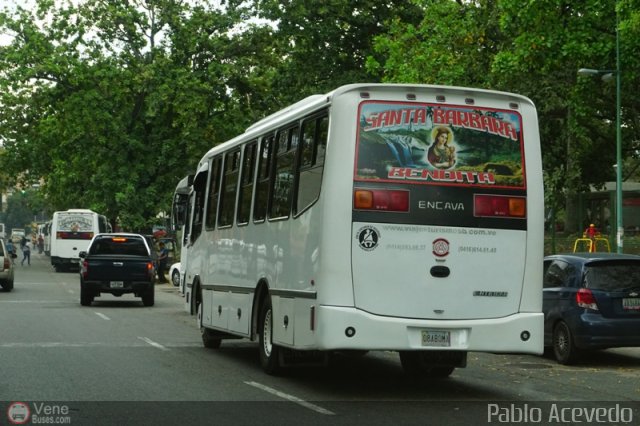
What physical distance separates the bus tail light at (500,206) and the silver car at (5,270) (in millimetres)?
25816

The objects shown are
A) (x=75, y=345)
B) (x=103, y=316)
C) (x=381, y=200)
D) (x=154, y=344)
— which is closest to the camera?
(x=381, y=200)

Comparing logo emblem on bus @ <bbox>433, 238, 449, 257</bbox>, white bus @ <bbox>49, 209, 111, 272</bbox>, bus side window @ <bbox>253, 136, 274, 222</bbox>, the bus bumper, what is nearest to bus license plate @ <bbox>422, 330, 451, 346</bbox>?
the bus bumper

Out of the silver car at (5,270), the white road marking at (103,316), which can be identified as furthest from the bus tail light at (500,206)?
the silver car at (5,270)

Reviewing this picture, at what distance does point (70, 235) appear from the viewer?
59.9m

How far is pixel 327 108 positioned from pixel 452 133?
132 centimetres

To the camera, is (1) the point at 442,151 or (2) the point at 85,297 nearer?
(1) the point at 442,151

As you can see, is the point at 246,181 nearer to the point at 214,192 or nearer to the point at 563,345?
the point at 214,192

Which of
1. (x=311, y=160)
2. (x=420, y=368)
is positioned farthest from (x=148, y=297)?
(x=311, y=160)

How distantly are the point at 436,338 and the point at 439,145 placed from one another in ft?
6.46

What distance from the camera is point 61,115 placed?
5188 centimetres

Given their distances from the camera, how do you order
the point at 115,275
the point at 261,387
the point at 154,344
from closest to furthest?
the point at 261,387 → the point at 154,344 → the point at 115,275

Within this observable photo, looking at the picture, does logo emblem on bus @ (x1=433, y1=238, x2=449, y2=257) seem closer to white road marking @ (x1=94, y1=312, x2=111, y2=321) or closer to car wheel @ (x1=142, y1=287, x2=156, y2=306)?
white road marking @ (x1=94, y1=312, x2=111, y2=321)

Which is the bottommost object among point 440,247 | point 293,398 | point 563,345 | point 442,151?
point 293,398

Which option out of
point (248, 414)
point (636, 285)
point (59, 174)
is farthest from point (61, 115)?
point (248, 414)
